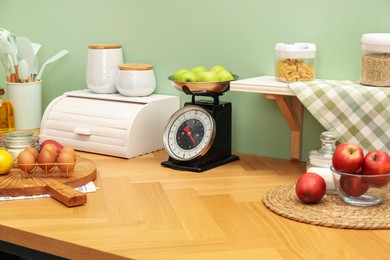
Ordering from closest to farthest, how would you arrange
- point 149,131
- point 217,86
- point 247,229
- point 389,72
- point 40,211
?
point 247,229
point 40,211
point 389,72
point 217,86
point 149,131

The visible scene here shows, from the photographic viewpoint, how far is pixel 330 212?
1.66 m

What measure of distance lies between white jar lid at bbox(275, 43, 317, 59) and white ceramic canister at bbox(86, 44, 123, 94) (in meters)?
0.71

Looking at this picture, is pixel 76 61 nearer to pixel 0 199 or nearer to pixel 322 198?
pixel 0 199

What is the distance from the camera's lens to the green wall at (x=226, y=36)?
2092mm

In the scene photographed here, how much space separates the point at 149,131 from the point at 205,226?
0.78 m

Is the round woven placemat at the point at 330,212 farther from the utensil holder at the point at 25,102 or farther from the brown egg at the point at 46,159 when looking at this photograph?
the utensil holder at the point at 25,102

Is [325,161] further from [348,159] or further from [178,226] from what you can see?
[178,226]

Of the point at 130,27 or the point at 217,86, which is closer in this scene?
the point at 217,86

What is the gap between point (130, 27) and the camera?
255 cm

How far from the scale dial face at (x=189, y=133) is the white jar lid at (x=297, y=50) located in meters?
0.29

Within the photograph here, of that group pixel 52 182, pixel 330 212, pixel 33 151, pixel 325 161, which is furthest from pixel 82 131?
pixel 330 212

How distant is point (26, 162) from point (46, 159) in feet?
0.18

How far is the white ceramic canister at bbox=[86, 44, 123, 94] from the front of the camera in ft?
8.16

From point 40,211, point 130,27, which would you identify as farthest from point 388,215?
point 130,27
